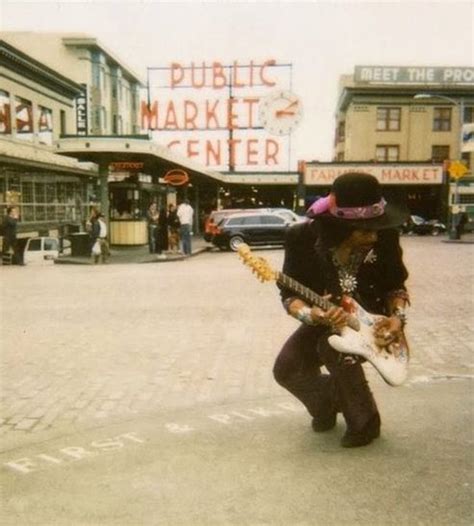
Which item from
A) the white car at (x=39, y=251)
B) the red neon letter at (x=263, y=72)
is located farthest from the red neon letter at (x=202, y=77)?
the white car at (x=39, y=251)

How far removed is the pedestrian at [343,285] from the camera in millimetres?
3688

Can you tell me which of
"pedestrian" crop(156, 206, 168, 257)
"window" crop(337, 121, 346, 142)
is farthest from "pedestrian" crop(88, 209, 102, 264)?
"window" crop(337, 121, 346, 142)

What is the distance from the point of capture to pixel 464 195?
4975 cm

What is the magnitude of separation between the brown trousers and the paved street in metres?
0.23

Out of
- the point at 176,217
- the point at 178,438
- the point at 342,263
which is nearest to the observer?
the point at 342,263

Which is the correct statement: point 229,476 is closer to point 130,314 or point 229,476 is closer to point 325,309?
point 325,309

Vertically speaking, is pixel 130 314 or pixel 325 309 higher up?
pixel 325 309

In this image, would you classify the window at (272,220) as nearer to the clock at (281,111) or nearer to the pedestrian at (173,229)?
the pedestrian at (173,229)

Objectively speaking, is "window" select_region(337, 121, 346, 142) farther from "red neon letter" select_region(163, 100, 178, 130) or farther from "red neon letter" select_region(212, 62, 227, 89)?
"red neon letter" select_region(163, 100, 178, 130)

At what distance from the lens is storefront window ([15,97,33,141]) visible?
27275 mm

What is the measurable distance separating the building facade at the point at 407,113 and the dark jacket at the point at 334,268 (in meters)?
49.0

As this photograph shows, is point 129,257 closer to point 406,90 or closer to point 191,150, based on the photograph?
point 191,150

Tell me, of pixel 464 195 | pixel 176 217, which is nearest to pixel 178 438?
pixel 176 217

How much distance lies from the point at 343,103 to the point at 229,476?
58128 millimetres
